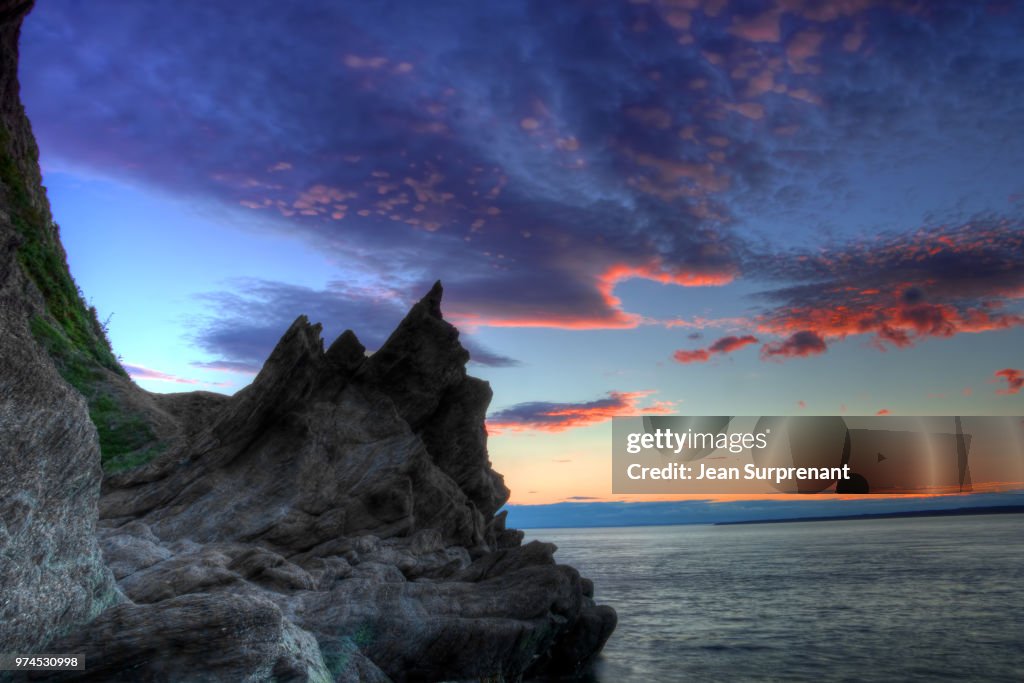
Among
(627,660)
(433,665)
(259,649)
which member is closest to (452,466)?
(627,660)

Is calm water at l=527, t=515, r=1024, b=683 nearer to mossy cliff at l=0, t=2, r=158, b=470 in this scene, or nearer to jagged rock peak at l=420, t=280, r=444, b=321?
jagged rock peak at l=420, t=280, r=444, b=321

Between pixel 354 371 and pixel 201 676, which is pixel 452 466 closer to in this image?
pixel 354 371

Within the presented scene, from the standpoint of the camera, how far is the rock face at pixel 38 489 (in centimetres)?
1066

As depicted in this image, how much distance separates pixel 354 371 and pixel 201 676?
27.6 m

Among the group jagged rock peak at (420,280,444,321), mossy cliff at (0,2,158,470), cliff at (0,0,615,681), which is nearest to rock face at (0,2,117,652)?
cliff at (0,0,615,681)

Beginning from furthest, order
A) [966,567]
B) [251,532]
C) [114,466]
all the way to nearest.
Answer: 1. [966,567]
2. [114,466]
3. [251,532]

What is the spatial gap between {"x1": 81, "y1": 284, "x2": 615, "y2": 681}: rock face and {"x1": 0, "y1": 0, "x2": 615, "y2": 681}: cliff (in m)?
Result: 0.09

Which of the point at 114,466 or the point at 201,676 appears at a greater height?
the point at 114,466

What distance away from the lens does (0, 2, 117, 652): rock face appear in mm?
10656

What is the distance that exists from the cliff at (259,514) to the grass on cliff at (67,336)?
0.44ft

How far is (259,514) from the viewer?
2888cm

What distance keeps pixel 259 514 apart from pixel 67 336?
1587cm

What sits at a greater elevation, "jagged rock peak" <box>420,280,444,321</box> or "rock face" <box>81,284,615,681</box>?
"jagged rock peak" <box>420,280,444,321</box>

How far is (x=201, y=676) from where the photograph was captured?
1238cm
